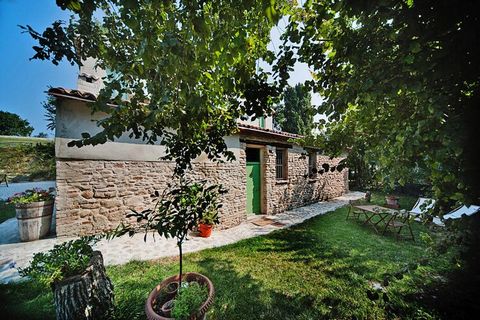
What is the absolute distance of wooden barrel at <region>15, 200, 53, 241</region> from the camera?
14.1ft

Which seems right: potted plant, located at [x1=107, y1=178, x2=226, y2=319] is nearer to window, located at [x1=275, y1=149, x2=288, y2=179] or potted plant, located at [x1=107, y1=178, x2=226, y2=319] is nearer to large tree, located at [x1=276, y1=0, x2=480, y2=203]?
large tree, located at [x1=276, y1=0, x2=480, y2=203]

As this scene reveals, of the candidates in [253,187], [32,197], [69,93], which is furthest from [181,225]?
[253,187]

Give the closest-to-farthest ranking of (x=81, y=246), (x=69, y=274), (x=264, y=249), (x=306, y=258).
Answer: (x=69, y=274) < (x=81, y=246) < (x=306, y=258) < (x=264, y=249)

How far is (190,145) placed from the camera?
7.38 ft

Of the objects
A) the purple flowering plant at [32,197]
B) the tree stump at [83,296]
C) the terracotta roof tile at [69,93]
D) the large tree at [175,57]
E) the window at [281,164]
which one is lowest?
the tree stump at [83,296]

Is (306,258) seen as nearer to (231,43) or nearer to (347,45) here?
(347,45)

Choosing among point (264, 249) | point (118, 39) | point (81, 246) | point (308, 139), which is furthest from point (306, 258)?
point (118, 39)

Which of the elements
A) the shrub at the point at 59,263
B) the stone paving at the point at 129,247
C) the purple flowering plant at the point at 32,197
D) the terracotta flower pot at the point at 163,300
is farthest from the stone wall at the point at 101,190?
the terracotta flower pot at the point at 163,300

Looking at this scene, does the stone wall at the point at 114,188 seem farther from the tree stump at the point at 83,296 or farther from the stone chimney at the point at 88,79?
the stone chimney at the point at 88,79

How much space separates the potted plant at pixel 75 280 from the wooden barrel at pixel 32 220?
3458 mm

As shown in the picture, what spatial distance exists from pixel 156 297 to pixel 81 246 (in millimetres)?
1029

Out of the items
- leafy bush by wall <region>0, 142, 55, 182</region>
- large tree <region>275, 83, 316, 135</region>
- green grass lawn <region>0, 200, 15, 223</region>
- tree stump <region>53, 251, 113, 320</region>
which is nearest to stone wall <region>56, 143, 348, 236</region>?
tree stump <region>53, 251, 113, 320</region>

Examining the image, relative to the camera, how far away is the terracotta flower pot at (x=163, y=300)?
75.3 inches

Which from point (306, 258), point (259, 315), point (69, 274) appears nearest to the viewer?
point (69, 274)
